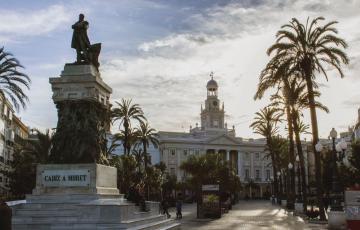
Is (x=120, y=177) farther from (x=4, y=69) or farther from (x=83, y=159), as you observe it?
(x=83, y=159)

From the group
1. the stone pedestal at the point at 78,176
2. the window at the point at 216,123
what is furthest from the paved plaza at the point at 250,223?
the window at the point at 216,123

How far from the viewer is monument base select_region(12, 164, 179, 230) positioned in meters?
16.9

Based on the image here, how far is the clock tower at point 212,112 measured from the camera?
137000 mm

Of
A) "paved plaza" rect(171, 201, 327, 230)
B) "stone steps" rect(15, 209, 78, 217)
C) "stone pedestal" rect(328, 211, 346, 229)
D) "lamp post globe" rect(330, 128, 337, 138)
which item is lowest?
"paved plaza" rect(171, 201, 327, 230)

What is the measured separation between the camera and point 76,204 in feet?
59.3

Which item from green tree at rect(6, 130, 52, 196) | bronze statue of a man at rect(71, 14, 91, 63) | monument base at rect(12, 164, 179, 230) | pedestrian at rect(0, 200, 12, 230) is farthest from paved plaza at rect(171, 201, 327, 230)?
pedestrian at rect(0, 200, 12, 230)

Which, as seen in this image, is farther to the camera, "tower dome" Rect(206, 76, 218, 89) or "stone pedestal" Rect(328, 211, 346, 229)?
"tower dome" Rect(206, 76, 218, 89)

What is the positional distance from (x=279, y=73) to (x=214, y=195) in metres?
9.86

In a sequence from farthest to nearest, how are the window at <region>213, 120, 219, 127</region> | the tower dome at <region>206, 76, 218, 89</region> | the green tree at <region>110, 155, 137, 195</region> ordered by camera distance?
the window at <region>213, 120, 219, 127</region> → the tower dome at <region>206, 76, 218, 89</region> → the green tree at <region>110, 155, 137, 195</region>

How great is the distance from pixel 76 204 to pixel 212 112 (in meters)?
119

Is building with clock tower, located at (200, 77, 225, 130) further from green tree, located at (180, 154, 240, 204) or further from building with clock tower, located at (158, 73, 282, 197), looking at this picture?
green tree, located at (180, 154, 240, 204)

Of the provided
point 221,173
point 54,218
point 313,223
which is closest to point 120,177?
point 313,223

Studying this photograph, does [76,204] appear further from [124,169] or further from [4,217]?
[124,169]

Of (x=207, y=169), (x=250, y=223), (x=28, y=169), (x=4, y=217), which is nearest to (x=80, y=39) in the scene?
(x=4, y=217)
